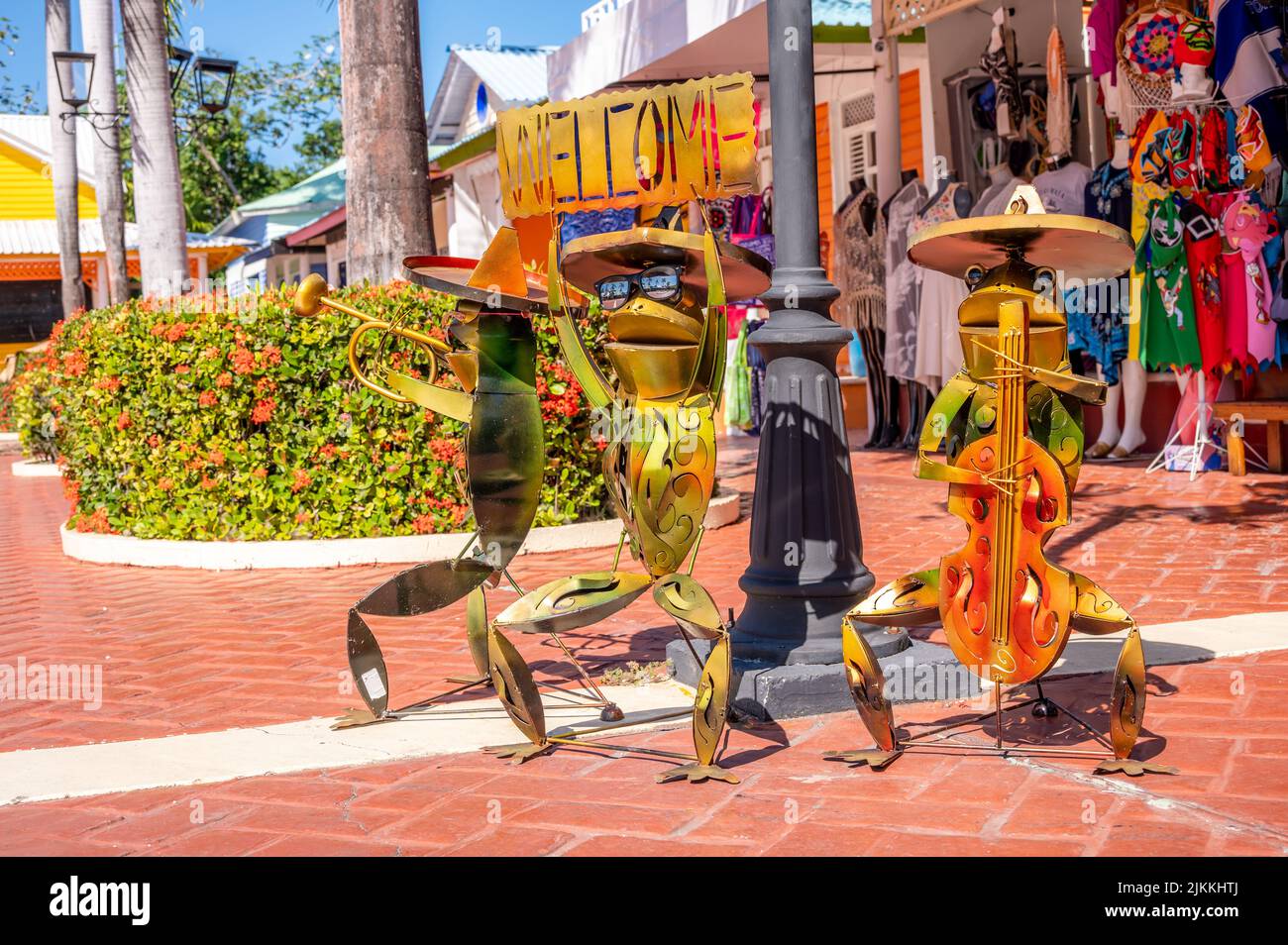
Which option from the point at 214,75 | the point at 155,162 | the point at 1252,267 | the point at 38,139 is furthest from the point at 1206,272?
the point at 38,139

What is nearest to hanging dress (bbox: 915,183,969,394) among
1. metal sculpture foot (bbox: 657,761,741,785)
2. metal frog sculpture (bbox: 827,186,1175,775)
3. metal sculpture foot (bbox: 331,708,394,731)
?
metal frog sculpture (bbox: 827,186,1175,775)

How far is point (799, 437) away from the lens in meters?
4.65

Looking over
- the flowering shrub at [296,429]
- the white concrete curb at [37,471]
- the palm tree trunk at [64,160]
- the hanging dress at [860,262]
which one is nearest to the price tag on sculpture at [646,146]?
the flowering shrub at [296,429]

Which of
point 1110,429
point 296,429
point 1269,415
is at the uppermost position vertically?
point 296,429

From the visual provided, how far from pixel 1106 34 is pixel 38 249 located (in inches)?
1032

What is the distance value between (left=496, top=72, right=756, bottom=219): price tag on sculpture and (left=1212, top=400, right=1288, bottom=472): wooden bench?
643 centimetres

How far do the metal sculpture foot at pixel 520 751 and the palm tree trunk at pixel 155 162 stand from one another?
9059 mm

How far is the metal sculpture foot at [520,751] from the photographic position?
4.04 meters

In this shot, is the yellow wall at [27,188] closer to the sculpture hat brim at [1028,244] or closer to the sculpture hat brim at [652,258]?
the sculpture hat brim at [652,258]

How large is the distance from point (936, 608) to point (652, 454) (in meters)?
0.93

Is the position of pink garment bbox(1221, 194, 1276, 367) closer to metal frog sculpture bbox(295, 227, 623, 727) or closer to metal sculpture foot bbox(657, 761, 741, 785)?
metal frog sculpture bbox(295, 227, 623, 727)

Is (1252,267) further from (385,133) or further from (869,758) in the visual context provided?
(869,758)

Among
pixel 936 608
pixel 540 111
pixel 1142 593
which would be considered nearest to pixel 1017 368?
pixel 936 608
